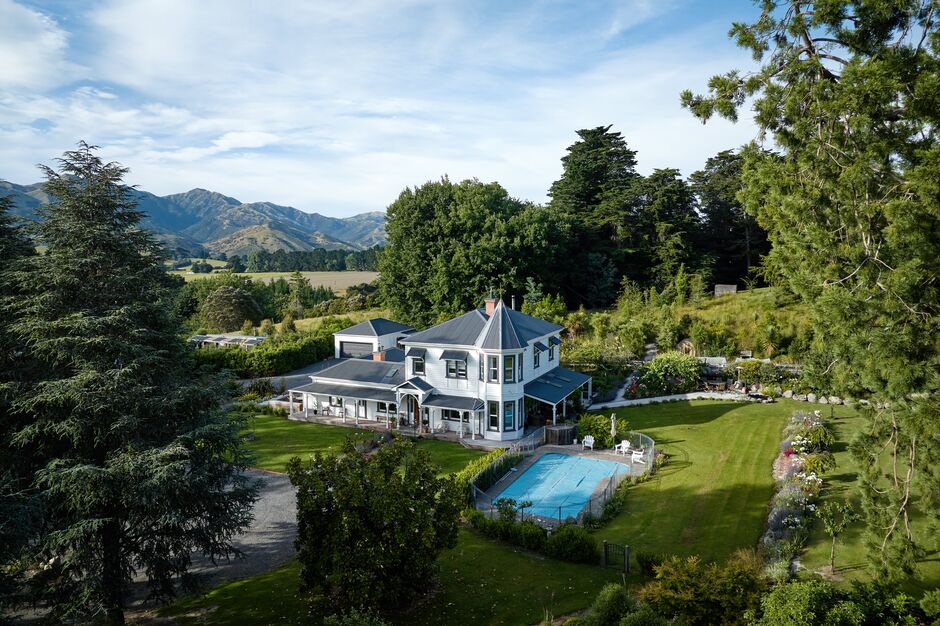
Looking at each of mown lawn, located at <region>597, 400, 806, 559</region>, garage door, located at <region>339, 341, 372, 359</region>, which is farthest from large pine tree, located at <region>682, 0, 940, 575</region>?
garage door, located at <region>339, 341, 372, 359</region>

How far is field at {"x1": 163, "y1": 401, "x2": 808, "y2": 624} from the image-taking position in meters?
12.9

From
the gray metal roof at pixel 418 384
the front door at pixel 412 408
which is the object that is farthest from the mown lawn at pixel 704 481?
the front door at pixel 412 408

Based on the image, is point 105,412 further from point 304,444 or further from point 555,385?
point 555,385

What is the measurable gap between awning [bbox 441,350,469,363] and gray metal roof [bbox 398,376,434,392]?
5.60 feet

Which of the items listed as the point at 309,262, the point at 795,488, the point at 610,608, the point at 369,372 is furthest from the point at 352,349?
the point at 309,262

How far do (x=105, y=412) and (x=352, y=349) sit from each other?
30.6m

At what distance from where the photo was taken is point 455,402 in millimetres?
26812

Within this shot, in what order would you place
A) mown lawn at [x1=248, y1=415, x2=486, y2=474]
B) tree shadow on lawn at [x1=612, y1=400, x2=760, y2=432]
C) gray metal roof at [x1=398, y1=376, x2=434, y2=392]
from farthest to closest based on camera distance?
gray metal roof at [x1=398, y1=376, x2=434, y2=392]
tree shadow on lawn at [x1=612, y1=400, x2=760, y2=432]
mown lawn at [x1=248, y1=415, x2=486, y2=474]

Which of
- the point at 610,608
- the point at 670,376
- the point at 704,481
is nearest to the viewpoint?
the point at 610,608

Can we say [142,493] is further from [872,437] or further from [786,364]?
[786,364]

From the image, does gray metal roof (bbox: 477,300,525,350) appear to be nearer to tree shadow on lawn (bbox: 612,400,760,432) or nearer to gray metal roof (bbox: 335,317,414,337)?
tree shadow on lawn (bbox: 612,400,760,432)

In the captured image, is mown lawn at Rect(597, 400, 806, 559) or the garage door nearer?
mown lawn at Rect(597, 400, 806, 559)

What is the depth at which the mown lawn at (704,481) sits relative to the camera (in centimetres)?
1609

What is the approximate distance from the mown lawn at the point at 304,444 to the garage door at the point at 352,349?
10.1m
